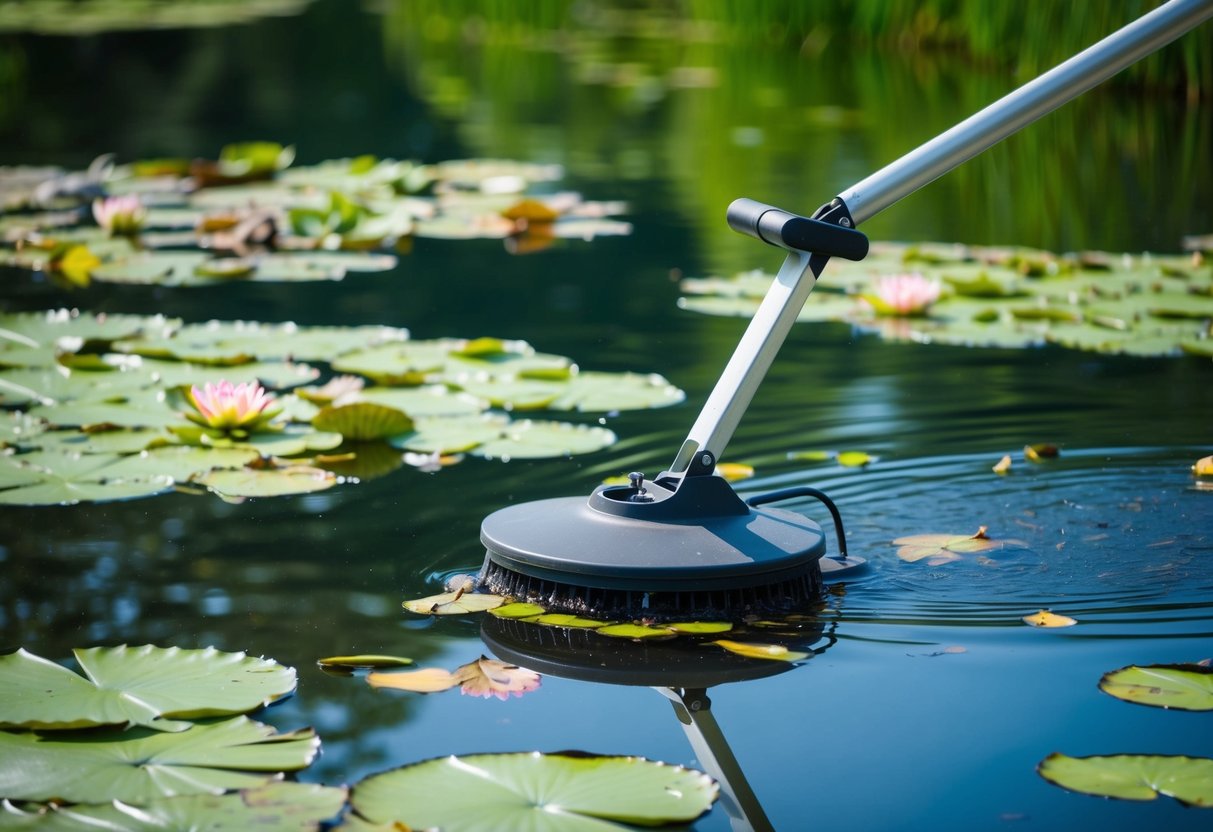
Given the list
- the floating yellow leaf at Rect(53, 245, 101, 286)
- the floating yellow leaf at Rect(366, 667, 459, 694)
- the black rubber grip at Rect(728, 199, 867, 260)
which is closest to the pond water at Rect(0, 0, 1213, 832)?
the floating yellow leaf at Rect(366, 667, 459, 694)

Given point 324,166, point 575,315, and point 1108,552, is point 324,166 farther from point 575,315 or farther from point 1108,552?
point 1108,552

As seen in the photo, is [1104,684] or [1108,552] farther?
[1108,552]

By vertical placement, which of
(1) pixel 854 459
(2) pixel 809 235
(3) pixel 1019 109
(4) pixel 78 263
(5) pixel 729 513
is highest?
(3) pixel 1019 109

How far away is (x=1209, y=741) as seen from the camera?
1481 millimetres

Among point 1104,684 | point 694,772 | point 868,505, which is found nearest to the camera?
point 694,772

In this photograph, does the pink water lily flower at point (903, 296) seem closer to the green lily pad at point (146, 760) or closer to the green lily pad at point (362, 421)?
the green lily pad at point (362, 421)

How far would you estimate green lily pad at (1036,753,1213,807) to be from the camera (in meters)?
1.36

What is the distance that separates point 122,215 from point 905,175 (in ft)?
11.6

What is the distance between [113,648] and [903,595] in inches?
38.4

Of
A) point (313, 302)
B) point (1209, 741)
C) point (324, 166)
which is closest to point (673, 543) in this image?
point (1209, 741)

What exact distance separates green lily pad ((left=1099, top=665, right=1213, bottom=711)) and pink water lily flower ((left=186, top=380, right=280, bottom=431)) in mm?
1566

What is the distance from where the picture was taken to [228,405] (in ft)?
8.57

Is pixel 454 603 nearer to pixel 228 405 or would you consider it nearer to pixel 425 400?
pixel 228 405

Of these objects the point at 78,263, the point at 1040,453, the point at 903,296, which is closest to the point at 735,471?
the point at 1040,453
